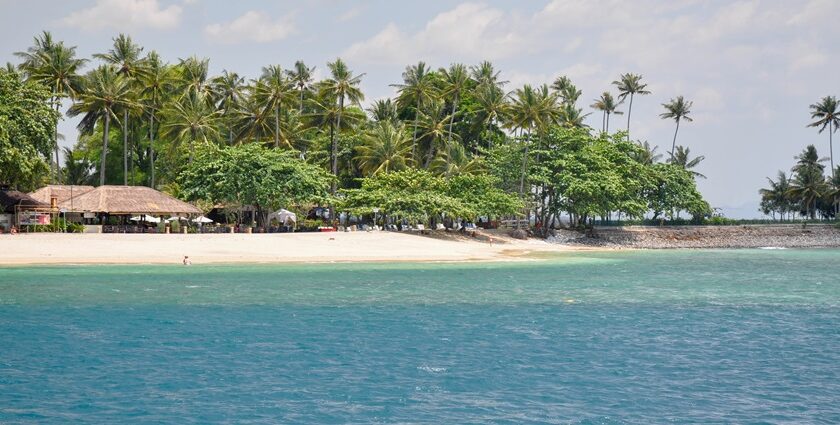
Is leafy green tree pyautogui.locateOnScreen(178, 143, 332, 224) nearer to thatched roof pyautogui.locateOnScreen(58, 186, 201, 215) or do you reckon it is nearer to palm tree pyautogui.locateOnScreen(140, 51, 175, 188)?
thatched roof pyautogui.locateOnScreen(58, 186, 201, 215)

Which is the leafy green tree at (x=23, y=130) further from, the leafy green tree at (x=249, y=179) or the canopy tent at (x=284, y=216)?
the canopy tent at (x=284, y=216)

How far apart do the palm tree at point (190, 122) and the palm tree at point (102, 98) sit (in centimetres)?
477

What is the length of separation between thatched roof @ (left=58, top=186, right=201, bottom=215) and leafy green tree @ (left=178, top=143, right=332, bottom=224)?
1.81 metres

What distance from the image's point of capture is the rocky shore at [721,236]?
3644 inches

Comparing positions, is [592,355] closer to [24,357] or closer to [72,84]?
[24,357]

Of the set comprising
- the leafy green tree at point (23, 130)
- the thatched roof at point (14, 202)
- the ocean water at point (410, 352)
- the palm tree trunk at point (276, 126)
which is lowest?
the ocean water at point (410, 352)

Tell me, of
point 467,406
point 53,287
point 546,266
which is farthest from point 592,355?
point 546,266

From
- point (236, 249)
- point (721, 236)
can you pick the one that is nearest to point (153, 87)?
point (236, 249)

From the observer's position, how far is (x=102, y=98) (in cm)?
7612

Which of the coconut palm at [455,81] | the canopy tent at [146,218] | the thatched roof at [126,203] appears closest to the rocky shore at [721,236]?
the coconut palm at [455,81]

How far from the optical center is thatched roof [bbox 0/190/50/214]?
204 feet

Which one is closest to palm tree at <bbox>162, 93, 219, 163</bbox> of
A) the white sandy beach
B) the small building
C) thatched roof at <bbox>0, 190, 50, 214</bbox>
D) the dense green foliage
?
the dense green foliage

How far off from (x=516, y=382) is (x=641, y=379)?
9.50 ft

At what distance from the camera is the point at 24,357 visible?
21.9m
